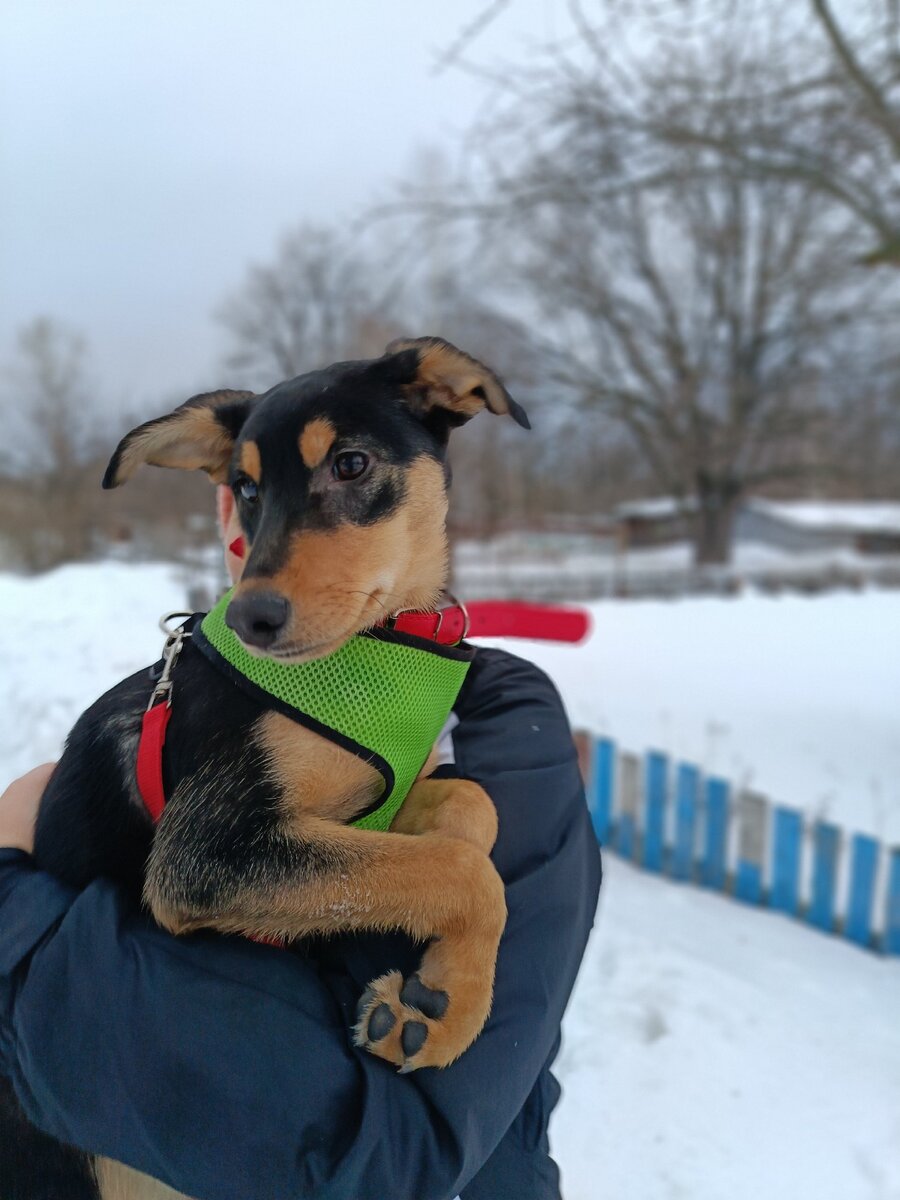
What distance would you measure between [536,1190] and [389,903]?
70cm

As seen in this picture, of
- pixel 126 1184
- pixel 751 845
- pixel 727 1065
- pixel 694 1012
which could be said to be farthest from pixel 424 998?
pixel 751 845

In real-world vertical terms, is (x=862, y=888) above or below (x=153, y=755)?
below

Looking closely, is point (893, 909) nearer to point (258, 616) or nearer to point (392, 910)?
point (392, 910)

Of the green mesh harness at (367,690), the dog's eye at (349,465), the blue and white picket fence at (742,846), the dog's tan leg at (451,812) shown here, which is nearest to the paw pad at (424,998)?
the dog's tan leg at (451,812)

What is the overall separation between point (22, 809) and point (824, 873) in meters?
4.83

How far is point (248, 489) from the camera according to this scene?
1.78 metres

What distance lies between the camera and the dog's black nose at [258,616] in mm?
1433

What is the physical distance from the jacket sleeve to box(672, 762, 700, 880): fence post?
4.39 meters

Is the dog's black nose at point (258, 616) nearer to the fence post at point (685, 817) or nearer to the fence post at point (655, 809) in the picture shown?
the fence post at point (685, 817)

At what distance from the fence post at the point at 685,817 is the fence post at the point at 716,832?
96mm

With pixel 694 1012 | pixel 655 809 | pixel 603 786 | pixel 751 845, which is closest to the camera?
pixel 694 1012

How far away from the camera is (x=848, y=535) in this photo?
148 ft

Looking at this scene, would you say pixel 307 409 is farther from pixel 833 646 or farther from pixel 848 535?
pixel 848 535

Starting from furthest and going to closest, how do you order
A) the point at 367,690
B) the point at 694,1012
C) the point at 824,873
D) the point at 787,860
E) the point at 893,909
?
the point at 787,860 < the point at 824,873 < the point at 893,909 < the point at 694,1012 < the point at 367,690
